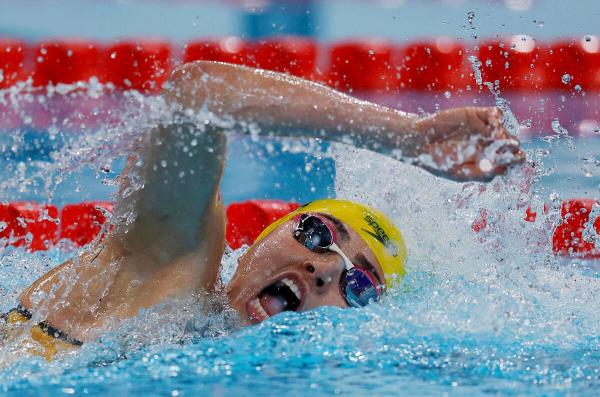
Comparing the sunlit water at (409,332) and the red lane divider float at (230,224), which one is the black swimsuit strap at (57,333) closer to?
the sunlit water at (409,332)

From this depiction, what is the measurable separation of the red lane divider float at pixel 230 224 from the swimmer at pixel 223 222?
1409mm

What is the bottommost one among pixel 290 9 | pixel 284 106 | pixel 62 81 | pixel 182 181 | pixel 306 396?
pixel 306 396

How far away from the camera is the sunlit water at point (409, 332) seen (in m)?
1.51

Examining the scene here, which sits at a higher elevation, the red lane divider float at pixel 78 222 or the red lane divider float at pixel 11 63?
the red lane divider float at pixel 11 63

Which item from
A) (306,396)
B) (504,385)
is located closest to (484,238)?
(504,385)

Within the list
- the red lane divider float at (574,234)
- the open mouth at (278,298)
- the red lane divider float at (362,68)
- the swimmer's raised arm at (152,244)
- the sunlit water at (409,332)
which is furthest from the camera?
the red lane divider float at (362,68)

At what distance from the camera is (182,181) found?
1.64 meters

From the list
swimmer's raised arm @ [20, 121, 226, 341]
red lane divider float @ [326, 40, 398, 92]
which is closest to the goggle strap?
swimmer's raised arm @ [20, 121, 226, 341]

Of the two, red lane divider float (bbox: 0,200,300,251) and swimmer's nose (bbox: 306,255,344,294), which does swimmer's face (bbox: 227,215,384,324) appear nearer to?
swimmer's nose (bbox: 306,255,344,294)

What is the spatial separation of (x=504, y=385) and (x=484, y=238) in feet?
3.40

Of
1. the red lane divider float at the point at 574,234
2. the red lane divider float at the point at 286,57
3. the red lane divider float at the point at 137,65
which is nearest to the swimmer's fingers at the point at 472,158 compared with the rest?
the red lane divider float at the point at 574,234

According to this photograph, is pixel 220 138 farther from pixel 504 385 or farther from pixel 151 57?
pixel 151 57

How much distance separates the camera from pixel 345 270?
1.95 meters

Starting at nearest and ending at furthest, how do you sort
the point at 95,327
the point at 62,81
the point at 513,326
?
the point at 95,327
the point at 513,326
the point at 62,81
